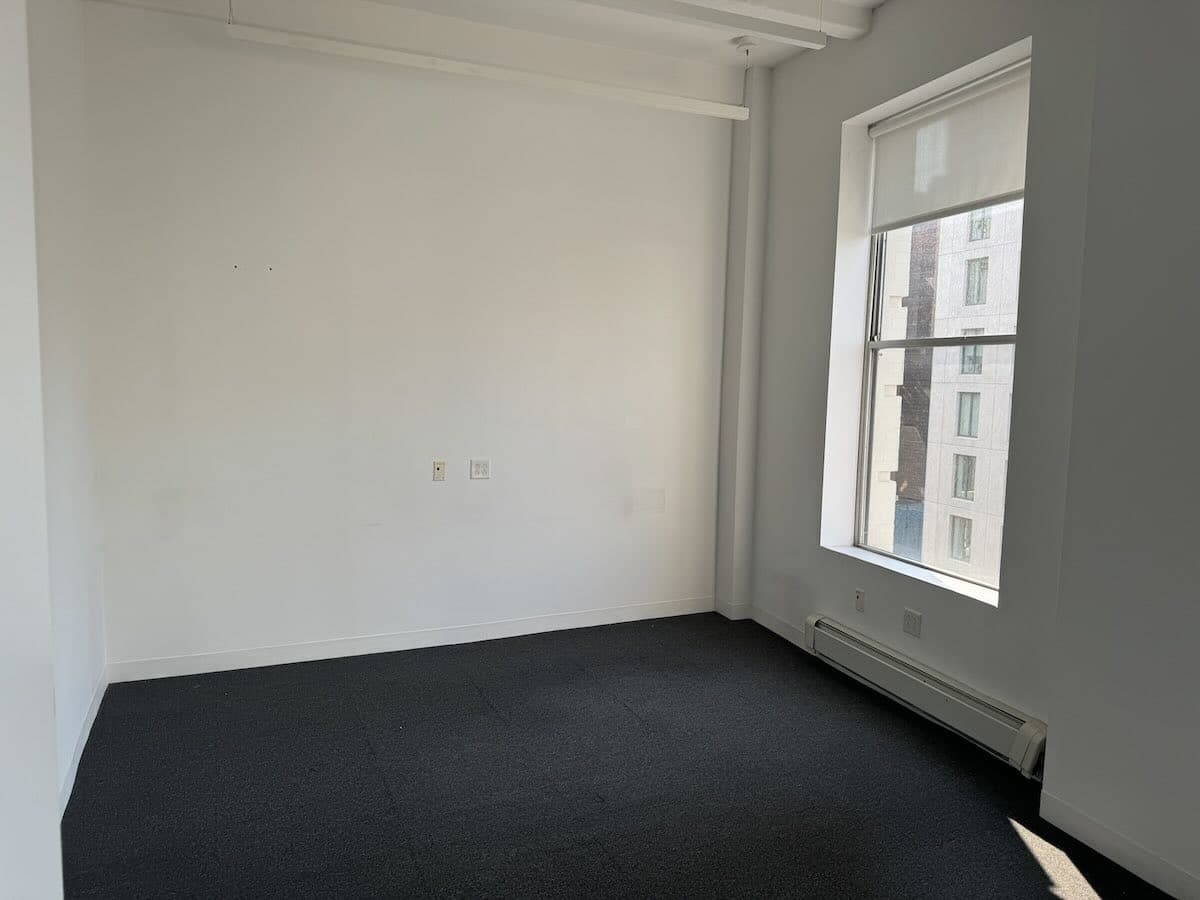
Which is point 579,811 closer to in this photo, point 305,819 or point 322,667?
point 305,819

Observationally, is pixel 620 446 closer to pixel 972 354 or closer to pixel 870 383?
pixel 870 383

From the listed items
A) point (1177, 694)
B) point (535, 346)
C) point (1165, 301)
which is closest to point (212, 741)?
point (535, 346)

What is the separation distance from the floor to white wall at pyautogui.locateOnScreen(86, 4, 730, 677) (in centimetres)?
55

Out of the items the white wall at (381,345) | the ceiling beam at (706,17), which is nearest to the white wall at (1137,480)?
the ceiling beam at (706,17)

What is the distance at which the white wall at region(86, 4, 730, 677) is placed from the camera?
366 cm

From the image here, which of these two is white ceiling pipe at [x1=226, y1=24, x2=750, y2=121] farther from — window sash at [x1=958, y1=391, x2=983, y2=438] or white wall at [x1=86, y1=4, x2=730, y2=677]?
window sash at [x1=958, y1=391, x2=983, y2=438]

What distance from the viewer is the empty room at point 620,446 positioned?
2.45m

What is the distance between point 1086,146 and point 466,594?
3410 millimetres

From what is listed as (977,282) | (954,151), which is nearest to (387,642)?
(977,282)

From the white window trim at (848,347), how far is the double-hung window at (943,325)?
0.05 meters

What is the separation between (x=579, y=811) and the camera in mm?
2748

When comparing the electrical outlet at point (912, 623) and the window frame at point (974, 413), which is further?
the electrical outlet at point (912, 623)

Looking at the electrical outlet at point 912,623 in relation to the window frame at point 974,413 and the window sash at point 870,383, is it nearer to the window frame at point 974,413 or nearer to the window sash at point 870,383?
the window sash at point 870,383

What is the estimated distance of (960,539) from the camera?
3566mm
